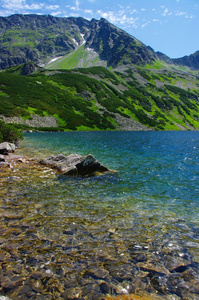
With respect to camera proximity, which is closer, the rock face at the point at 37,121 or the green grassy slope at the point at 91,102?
the rock face at the point at 37,121

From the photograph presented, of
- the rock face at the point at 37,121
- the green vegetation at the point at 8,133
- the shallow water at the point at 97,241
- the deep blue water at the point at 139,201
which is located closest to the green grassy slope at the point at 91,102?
the rock face at the point at 37,121

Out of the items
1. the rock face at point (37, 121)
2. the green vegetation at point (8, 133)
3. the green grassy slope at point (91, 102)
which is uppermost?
the green grassy slope at point (91, 102)

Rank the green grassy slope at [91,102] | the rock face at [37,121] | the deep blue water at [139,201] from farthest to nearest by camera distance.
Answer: the green grassy slope at [91,102] < the rock face at [37,121] < the deep blue water at [139,201]

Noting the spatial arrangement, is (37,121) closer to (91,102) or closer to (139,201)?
(91,102)

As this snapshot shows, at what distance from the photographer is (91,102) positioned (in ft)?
440

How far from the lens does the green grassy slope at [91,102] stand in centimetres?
10319

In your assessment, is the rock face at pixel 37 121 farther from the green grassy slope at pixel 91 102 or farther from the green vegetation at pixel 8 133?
the green vegetation at pixel 8 133

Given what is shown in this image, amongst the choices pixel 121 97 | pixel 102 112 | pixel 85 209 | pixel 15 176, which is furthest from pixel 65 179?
pixel 121 97

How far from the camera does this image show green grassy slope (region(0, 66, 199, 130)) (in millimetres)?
103188

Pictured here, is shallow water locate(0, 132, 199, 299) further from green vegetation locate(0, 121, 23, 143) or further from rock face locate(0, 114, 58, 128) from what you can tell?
rock face locate(0, 114, 58, 128)

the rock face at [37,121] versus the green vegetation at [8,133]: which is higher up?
the rock face at [37,121]

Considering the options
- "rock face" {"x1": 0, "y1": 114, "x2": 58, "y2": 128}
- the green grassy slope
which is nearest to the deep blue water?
"rock face" {"x1": 0, "y1": 114, "x2": 58, "y2": 128}

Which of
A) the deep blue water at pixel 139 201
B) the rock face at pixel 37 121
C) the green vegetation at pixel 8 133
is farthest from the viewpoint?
the rock face at pixel 37 121

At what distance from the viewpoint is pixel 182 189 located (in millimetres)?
14562
